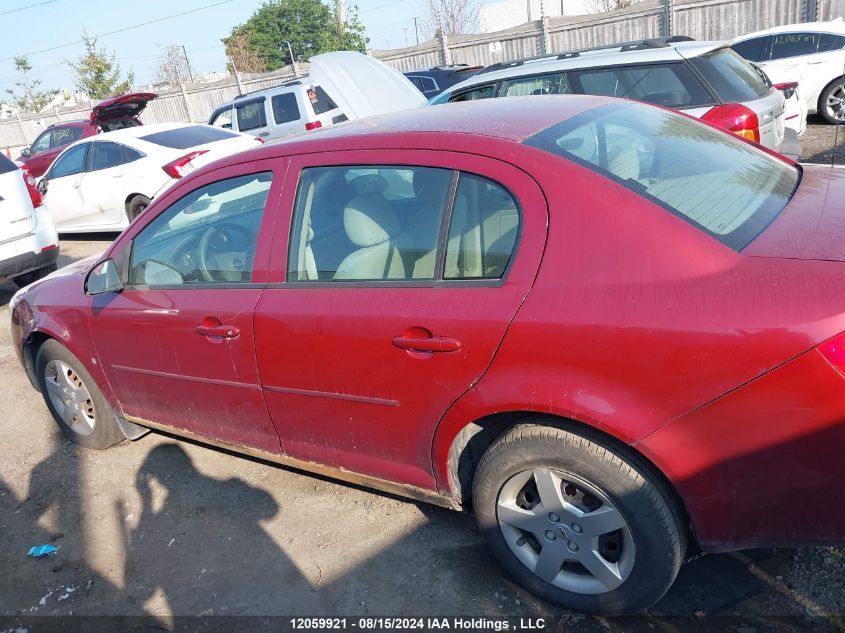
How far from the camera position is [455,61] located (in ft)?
68.7

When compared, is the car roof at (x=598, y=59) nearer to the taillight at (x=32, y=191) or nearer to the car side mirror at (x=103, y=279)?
the taillight at (x=32, y=191)

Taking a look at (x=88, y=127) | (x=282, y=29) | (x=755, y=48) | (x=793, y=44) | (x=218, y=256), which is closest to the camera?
(x=218, y=256)

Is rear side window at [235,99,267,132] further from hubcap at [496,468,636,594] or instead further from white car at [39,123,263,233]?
hubcap at [496,468,636,594]

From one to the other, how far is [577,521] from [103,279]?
2606 millimetres

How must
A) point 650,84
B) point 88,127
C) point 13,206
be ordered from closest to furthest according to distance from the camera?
point 650,84
point 13,206
point 88,127

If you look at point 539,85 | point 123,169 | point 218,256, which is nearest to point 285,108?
point 123,169

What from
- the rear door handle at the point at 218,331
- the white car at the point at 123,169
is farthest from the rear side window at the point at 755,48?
the rear door handle at the point at 218,331

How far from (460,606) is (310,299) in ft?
4.27

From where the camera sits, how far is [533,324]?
2.24 metres

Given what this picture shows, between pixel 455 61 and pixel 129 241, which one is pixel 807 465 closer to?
pixel 129 241

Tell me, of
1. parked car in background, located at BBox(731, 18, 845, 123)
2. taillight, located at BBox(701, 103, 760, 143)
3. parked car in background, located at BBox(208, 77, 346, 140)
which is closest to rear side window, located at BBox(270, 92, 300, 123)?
parked car in background, located at BBox(208, 77, 346, 140)

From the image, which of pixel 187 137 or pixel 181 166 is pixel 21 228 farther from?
pixel 187 137

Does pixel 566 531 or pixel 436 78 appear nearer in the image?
pixel 566 531

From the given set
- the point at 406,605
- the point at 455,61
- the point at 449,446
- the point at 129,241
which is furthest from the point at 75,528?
the point at 455,61
